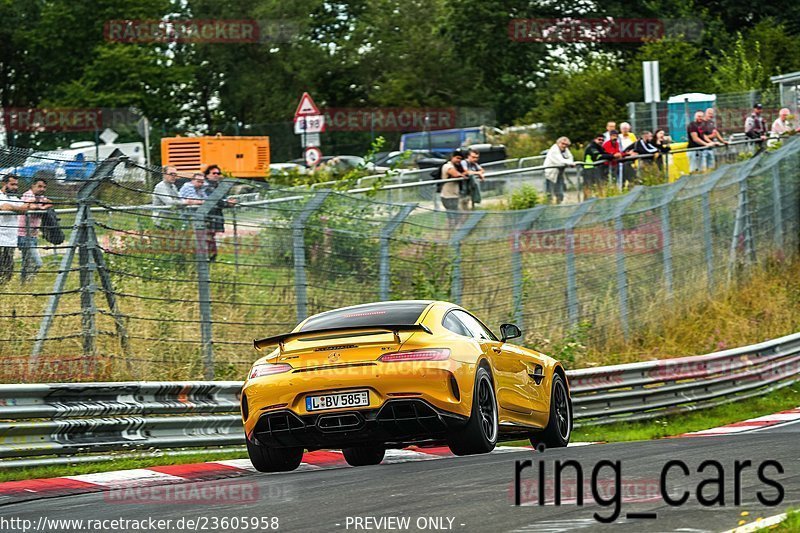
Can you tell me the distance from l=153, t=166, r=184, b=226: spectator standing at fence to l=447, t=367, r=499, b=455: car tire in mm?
4457

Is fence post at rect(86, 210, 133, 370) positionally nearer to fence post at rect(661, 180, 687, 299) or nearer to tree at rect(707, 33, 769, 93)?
fence post at rect(661, 180, 687, 299)

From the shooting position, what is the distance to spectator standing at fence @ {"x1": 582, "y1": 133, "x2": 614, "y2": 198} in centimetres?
2569

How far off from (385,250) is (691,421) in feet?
15.6

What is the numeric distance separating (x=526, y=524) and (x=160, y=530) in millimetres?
1903

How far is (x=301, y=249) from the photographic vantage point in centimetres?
1588

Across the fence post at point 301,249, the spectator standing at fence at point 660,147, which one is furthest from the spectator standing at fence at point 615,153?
the fence post at point 301,249

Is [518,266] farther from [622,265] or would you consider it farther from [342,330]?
[342,330]

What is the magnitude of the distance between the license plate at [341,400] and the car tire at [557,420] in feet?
9.16

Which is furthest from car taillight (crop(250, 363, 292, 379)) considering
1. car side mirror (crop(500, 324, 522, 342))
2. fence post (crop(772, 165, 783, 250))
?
fence post (crop(772, 165, 783, 250))

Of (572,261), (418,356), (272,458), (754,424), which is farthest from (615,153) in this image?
(418,356)

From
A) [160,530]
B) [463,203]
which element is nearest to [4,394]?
[160,530]

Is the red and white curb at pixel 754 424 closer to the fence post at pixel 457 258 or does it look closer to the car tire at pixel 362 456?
the fence post at pixel 457 258

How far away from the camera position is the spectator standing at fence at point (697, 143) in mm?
28547
